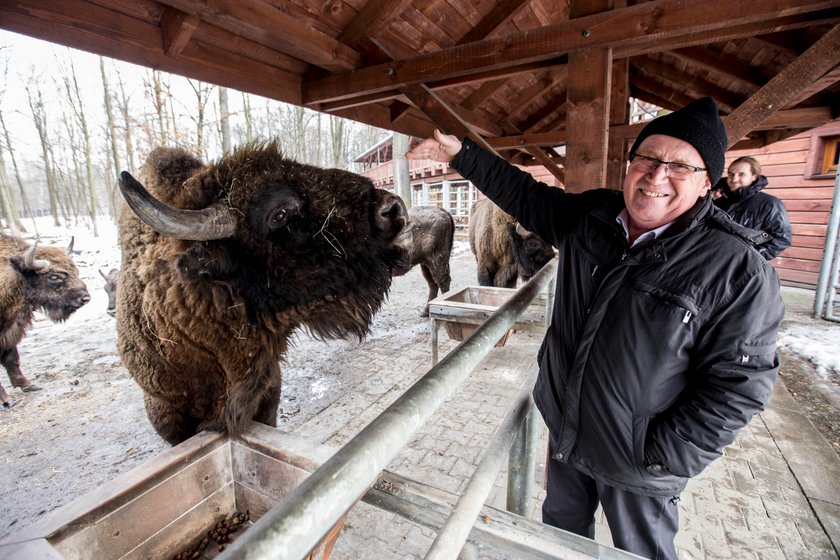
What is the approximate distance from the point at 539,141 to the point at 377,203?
20.5 ft

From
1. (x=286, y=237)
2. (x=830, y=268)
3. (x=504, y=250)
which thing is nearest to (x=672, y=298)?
(x=286, y=237)

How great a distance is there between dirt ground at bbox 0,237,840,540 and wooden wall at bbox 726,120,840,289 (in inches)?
248

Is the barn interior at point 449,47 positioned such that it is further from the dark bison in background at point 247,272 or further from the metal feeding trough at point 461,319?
the metal feeding trough at point 461,319

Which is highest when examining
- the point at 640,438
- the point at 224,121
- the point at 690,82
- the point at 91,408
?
the point at 224,121

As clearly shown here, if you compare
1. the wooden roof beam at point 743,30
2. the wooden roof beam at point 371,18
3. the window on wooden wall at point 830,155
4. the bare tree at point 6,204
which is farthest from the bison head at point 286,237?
the bare tree at point 6,204

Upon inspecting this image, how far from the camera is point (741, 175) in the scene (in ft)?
13.5

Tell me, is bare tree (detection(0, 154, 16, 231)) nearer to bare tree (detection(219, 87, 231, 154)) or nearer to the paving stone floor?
bare tree (detection(219, 87, 231, 154))

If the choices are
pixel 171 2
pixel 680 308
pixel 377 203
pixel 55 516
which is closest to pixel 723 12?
pixel 680 308

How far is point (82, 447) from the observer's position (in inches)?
167

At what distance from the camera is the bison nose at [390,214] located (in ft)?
7.59

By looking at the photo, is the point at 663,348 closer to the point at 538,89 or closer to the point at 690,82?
the point at 538,89

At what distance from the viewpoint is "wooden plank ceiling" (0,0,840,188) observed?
Result: 2.65 metres

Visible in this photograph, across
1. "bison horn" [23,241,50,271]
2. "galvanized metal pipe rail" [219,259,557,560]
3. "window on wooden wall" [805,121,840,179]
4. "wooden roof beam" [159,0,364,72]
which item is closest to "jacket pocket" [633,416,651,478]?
"galvanized metal pipe rail" [219,259,557,560]

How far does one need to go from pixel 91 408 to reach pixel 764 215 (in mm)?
8457
